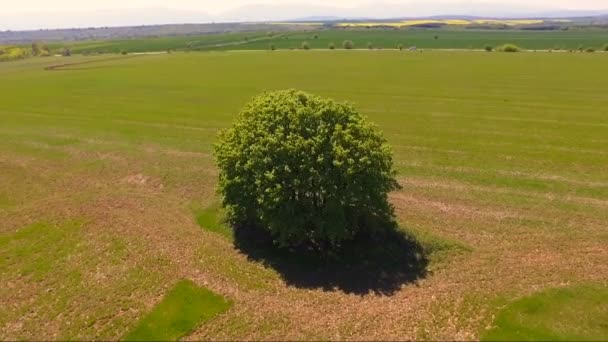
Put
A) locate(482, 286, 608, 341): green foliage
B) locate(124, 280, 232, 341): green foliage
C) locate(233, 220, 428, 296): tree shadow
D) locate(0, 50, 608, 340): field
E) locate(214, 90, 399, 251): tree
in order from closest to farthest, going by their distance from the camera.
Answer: locate(482, 286, 608, 341): green foliage < locate(124, 280, 232, 341): green foliage < locate(0, 50, 608, 340): field < locate(233, 220, 428, 296): tree shadow < locate(214, 90, 399, 251): tree

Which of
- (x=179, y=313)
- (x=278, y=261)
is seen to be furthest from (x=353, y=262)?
Result: (x=179, y=313)

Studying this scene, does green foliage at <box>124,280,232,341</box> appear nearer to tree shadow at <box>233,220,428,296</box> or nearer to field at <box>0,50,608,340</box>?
field at <box>0,50,608,340</box>

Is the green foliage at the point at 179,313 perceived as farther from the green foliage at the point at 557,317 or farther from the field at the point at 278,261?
the green foliage at the point at 557,317

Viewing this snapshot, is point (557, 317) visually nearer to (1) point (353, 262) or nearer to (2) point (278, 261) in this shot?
(1) point (353, 262)

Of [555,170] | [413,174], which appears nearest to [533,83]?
[555,170]

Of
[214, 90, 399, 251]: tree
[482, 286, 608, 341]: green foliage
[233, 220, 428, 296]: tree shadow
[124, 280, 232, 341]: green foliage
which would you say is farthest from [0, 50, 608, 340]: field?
[214, 90, 399, 251]: tree

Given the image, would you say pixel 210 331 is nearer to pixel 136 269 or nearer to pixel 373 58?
pixel 136 269
